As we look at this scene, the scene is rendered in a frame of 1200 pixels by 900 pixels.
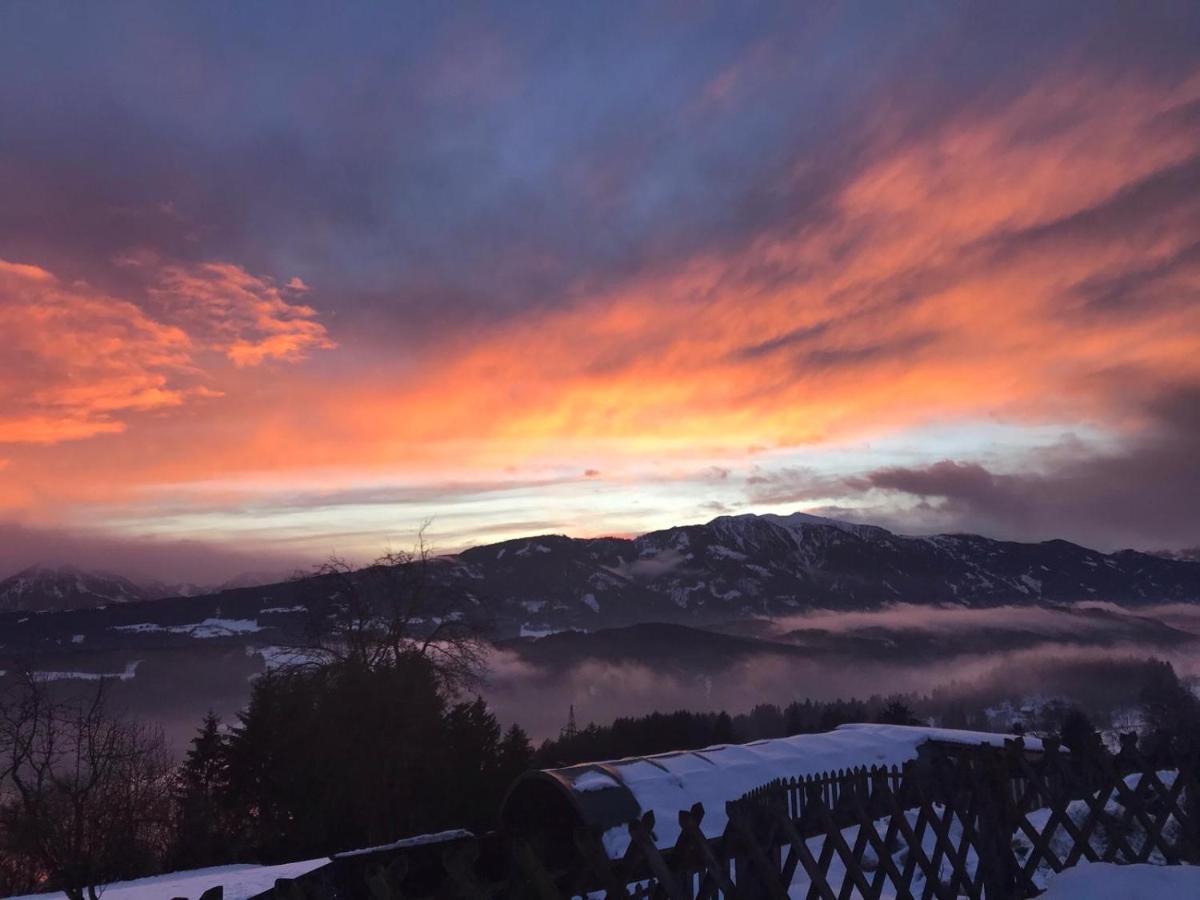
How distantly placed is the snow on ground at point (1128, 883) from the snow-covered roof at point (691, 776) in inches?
231

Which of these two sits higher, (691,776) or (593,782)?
(593,782)

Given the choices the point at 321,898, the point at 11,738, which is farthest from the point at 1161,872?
the point at 11,738

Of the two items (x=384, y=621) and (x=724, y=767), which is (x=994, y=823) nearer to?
(x=724, y=767)

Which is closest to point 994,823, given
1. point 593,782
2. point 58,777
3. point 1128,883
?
point 1128,883

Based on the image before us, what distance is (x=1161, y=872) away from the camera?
26.9 ft

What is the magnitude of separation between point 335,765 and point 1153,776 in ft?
97.0

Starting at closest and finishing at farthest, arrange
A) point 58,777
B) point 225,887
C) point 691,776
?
point 225,887
point 58,777
point 691,776

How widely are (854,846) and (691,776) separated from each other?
323 inches

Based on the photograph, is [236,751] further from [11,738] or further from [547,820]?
[547,820]

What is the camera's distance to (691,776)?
1658cm

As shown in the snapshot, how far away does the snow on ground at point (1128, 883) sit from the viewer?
25.9 feet

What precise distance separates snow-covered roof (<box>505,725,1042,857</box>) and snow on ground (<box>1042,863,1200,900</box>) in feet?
19.2

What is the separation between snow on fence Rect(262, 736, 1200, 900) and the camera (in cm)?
661

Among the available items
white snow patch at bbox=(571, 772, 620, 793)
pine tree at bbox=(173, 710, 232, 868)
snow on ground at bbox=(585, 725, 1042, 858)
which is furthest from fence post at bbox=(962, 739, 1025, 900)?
pine tree at bbox=(173, 710, 232, 868)
